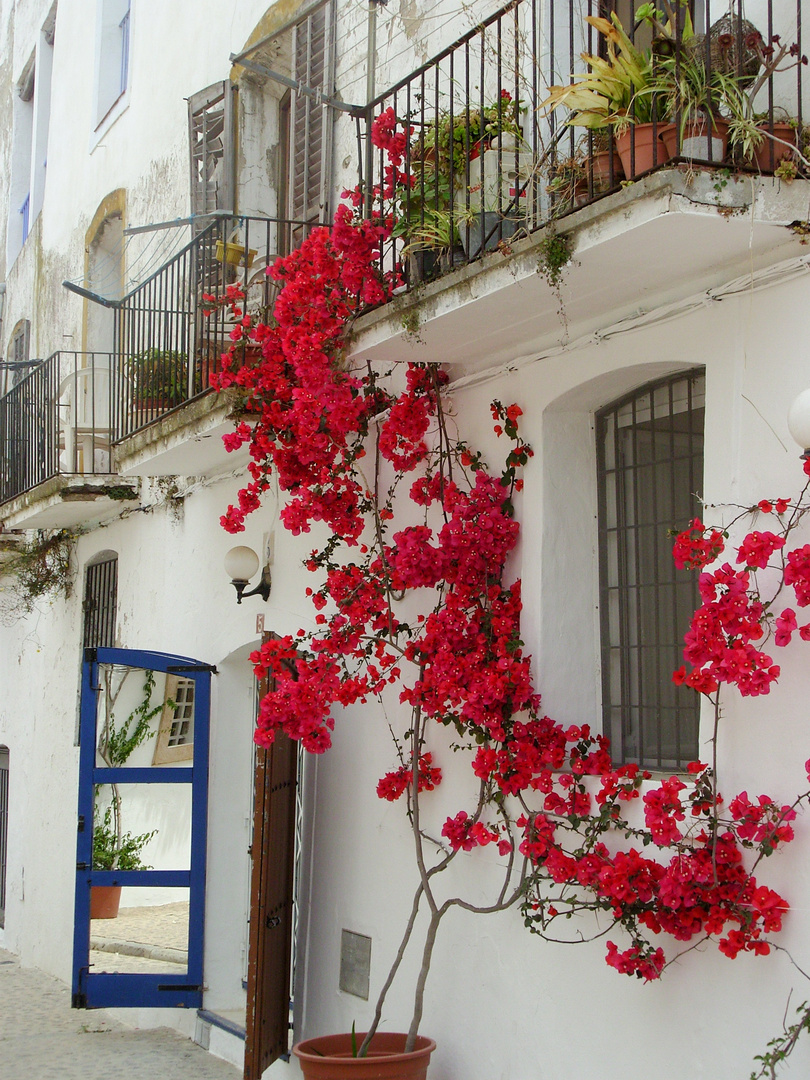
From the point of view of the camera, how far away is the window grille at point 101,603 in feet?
36.6

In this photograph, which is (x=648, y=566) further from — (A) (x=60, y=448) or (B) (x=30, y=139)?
(B) (x=30, y=139)

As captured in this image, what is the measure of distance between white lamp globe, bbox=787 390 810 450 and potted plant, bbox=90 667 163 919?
550 cm

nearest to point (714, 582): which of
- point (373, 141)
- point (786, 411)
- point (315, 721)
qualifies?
point (786, 411)

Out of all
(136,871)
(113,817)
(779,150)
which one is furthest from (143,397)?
(779,150)

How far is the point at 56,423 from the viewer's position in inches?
444

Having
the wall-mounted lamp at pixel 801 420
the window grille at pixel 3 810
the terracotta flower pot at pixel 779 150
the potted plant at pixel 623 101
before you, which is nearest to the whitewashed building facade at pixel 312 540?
the terracotta flower pot at pixel 779 150

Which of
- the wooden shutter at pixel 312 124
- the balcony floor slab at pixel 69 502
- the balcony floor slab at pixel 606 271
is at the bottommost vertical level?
the balcony floor slab at pixel 606 271

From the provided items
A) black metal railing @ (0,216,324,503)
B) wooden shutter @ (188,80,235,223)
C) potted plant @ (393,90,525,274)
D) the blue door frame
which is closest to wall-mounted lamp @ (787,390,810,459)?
potted plant @ (393,90,525,274)

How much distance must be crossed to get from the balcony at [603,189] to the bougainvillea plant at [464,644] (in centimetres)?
39

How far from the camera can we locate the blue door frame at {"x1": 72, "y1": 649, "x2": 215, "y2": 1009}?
8016mm

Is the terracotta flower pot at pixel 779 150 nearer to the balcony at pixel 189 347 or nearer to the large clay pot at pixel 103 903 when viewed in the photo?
the balcony at pixel 189 347

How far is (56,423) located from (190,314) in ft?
10.3

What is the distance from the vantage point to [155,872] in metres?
8.19

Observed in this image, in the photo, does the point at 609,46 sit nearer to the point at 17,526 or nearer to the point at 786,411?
the point at 786,411
